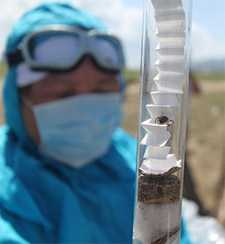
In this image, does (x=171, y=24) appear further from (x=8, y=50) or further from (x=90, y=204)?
(x=8, y=50)

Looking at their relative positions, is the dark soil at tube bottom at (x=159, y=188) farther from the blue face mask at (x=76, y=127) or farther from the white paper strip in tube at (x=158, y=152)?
the blue face mask at (x=76, y=127)

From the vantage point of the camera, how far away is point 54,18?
6.40 ft

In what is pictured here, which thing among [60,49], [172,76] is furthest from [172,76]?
[60,49]

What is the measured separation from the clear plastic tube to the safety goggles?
1234mm

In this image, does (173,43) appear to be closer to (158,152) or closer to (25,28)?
(158,152)

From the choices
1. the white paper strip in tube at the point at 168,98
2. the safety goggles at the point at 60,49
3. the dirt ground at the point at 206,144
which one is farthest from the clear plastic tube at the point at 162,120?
the dirt ground at the point at 206,144

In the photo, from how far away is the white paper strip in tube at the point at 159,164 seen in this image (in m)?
0.62

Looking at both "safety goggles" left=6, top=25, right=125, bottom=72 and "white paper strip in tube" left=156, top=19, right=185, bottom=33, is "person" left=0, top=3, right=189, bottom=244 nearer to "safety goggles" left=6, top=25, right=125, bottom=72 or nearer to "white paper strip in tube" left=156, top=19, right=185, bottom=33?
"safety goggles" left=6, top=25, right=125, bottom=72

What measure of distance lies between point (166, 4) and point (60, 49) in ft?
4.41

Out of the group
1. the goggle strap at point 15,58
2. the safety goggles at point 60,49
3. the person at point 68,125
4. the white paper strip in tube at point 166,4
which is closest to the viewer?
the white paper strip in tube at point 166,4

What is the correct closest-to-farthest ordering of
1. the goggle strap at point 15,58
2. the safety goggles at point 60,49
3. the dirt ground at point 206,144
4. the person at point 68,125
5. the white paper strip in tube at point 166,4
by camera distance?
1. the white paper strip in tube at point 166,4
2. the person at point 68,125
3. the safety goggles at point 60,49
4. the goggle strap at point 15,58
5. the dirt ground at point 206,144

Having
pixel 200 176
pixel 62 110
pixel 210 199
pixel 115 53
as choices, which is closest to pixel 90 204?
pixel 62 110

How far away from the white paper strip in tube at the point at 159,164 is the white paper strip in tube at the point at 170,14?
14 cm

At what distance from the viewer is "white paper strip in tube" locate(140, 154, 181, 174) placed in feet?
2.02
